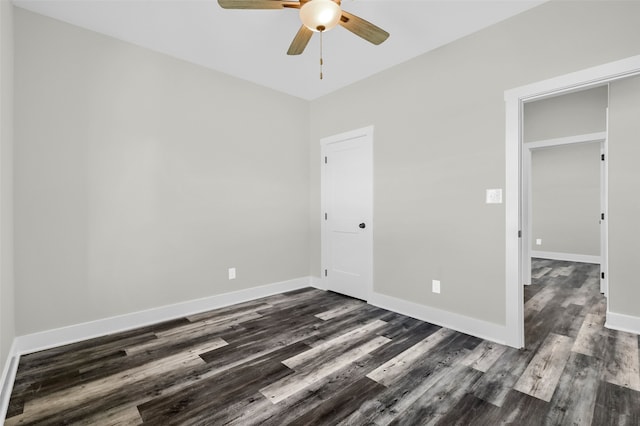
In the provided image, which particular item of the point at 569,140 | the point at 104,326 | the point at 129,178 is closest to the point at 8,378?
the point at 104,326

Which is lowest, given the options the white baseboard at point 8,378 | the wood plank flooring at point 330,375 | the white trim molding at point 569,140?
the wood plank flooring at point 330,375

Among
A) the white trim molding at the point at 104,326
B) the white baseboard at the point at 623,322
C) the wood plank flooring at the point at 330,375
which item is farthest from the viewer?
the white baseboard at the point at 623,322

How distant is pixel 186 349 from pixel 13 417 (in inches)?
40.4

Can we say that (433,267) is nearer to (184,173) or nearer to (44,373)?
(184,173)

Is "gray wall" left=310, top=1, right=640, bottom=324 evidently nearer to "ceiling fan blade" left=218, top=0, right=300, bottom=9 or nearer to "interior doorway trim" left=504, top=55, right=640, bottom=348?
"interior doorway trim" left=504, top=55, right=640, bottom=348

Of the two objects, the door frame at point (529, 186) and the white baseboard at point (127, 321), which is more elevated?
the door frame at point (529, 186)

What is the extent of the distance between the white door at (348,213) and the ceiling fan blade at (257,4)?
Answer: 196cm

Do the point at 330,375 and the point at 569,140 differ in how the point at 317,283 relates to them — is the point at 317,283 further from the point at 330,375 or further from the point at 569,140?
the point at 569,140

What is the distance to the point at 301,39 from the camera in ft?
7.37

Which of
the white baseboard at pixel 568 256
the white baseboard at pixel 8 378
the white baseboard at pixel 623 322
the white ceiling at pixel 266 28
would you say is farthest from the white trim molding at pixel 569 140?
the white baseboard at pixel 8 378

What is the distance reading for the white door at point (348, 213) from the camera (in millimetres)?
3723

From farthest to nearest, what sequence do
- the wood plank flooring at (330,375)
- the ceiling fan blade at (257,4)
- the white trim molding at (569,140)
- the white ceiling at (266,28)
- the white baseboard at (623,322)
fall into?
the white trim molding at (569,140) → the white baseboard at (623,322) → the white ceiling at (266,28) → the ceiling fan blade at (257,4) → the wood plank flooring at (330,375)

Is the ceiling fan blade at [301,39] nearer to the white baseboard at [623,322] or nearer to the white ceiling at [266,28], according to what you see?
the white ceiling at [266,28]

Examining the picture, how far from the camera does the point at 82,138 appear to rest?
2668mm
